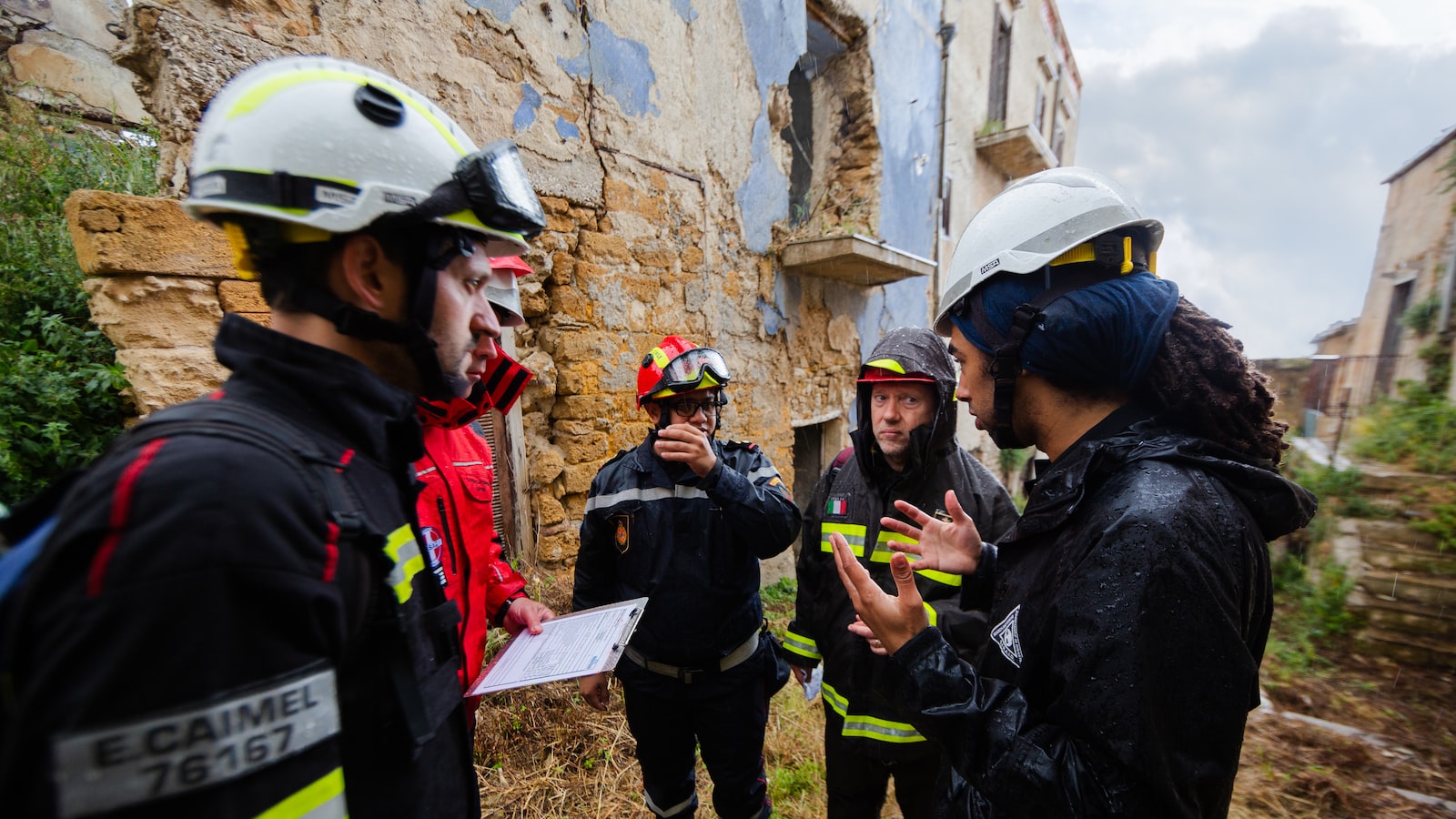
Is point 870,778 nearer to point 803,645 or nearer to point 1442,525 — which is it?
point 803,645

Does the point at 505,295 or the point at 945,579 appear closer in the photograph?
the point at 505,295

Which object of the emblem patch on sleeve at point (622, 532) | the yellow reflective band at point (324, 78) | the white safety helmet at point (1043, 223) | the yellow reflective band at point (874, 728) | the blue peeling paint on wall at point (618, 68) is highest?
the blue peeling paint on wall at point (618, 68)

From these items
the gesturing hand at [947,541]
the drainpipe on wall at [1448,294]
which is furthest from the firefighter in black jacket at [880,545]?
the drainpipe on wall at [1448,294]

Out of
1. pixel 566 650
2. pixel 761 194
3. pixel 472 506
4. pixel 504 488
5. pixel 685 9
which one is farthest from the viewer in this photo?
pixel 761 194

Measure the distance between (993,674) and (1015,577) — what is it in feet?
0.80

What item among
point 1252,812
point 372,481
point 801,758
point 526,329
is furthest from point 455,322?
point 1252,812

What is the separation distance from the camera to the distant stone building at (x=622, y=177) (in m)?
2.24

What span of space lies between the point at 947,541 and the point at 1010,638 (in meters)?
0.45

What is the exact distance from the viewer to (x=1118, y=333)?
1255 mm

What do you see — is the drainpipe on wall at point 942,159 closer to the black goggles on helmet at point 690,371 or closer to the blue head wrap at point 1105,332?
the black goggles on helmet at point 690,371

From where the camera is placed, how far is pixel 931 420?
2.49 m

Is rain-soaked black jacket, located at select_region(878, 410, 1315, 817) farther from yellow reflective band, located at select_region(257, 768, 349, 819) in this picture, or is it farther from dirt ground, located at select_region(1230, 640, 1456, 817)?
dirt ground, located at select_region(1230, 640, 1456, 817)

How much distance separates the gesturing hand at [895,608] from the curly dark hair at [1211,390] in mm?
680

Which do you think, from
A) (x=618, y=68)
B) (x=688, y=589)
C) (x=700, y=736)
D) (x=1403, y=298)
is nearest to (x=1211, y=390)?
(x=688, y=589)
